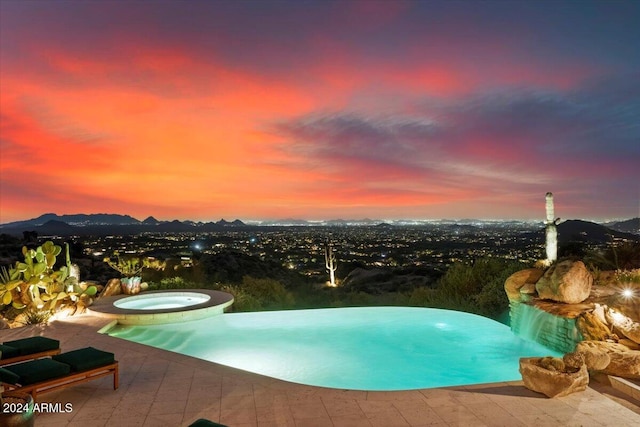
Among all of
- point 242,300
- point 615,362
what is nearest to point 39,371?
point 615,362

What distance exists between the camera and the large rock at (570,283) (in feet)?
24.7

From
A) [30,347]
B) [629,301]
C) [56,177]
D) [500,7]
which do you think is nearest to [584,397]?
[629,301]

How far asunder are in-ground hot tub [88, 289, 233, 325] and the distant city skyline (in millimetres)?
7040

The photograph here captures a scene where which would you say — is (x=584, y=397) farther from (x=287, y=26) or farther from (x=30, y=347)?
(x=287, y=26)

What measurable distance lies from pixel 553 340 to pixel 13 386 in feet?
26.1

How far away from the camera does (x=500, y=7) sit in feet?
40.6

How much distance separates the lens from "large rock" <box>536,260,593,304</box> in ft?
24.7

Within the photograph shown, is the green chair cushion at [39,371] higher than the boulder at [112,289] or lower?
higher

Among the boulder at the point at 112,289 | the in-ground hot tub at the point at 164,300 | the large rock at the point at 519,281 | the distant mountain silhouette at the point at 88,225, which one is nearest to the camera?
the large rock at the point at 519,281

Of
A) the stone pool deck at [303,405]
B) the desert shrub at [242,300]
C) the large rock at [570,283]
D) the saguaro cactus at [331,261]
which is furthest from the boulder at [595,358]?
the saguaro cactus at [331,261]

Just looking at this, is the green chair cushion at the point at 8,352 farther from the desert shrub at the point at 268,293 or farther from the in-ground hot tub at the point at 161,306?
the desert shrub at the point at 268,293

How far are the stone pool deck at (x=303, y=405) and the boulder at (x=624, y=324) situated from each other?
1.27m

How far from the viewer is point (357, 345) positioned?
28.0 feet

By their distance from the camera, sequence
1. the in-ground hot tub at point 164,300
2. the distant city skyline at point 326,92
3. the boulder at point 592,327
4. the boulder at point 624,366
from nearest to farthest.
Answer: the boulder at point 624,366
the boulder at point 592,327
the in-ground hot tub at point 164,300
the distant city skyline at point 326,92
